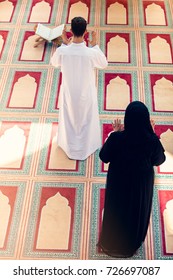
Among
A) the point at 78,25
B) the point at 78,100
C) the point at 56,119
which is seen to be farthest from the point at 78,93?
the point at 56,119

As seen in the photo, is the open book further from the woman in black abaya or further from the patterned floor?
the woman in black abaya

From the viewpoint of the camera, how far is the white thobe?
282cm

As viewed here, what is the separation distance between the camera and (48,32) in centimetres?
464

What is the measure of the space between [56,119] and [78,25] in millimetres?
1433

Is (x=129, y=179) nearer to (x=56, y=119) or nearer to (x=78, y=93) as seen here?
(x=78, y=93)

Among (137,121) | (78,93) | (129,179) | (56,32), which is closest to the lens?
(137,121)

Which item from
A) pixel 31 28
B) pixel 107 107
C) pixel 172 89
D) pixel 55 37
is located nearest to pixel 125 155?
pixel 107 107

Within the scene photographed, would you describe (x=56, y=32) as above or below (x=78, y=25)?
above

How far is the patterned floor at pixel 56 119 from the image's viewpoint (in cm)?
304

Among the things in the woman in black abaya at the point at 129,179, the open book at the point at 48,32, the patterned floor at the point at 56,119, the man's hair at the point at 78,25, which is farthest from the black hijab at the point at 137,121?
the open book at the point at 48,32

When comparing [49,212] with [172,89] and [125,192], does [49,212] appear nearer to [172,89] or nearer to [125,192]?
[125,192]

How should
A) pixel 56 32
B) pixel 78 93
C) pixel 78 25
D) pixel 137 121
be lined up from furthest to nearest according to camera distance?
pixel 56 32, pixel 78 93, pixel 78 25, pixel 137 121

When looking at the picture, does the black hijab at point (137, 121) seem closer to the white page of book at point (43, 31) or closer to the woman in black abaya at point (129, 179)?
the woman in black abaya at point (129, 179)

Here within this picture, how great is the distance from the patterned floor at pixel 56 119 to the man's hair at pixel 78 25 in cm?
131
